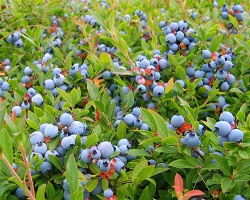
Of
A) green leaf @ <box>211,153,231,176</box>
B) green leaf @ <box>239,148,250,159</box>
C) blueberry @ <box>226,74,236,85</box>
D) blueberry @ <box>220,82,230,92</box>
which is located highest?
green leaf @ <box>239,148,250,159</box>

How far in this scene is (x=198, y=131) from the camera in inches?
61.9

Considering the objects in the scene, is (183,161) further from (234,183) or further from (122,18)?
(122,18)

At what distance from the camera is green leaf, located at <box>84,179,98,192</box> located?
135 centimetres

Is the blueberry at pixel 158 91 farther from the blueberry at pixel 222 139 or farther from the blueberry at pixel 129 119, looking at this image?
the blueberry at pixel 222 139

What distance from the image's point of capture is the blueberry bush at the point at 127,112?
1415mm

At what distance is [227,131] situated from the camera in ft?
4.77

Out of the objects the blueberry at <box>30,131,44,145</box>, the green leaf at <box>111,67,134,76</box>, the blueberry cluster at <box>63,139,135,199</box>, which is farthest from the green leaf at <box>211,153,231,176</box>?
the green leaf at <box>111,67,134,76</box>

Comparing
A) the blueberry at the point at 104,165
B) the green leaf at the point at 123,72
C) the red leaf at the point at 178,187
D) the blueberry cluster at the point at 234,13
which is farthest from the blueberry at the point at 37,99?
the blueberry cluster at the point at 234,13

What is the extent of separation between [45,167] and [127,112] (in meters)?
0.64

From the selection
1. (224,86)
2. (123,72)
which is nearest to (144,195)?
(123,72)

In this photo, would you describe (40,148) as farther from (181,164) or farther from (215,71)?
(215,71)

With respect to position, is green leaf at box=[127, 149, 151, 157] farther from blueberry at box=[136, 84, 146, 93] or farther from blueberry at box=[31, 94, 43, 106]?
blueberry at box=[31, 94, 43, 106]

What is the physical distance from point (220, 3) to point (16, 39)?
184 cm

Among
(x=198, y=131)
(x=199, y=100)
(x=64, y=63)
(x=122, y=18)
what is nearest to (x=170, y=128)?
(x=198, y=131)
